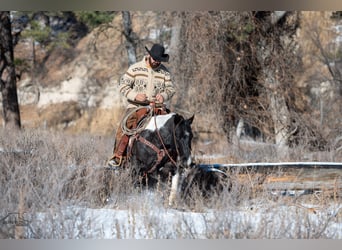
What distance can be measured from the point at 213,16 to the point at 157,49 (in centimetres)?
607

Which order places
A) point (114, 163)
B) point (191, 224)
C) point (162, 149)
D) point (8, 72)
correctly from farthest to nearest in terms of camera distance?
point (8, 72)
point (114, 163)
point (162, 149)
point (191, 224)

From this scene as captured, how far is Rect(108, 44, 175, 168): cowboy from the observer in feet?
26.0

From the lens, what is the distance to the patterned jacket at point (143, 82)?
8.05 m

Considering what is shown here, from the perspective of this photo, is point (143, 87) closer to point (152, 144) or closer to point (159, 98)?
point (159, 98)

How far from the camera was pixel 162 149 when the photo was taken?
7551 millimetres

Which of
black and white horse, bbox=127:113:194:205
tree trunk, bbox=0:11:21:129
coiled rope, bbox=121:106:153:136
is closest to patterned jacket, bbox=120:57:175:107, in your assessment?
coiled rope, bbox=121:106:153:136

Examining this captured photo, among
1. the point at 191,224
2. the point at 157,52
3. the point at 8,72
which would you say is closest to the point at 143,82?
the point at 157,52

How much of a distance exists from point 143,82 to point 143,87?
2.3 inches

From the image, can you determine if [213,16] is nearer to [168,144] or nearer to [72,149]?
[72,149]

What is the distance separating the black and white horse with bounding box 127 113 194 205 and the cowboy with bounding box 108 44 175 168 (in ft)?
0.78

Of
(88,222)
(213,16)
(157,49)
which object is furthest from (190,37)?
(88,222)

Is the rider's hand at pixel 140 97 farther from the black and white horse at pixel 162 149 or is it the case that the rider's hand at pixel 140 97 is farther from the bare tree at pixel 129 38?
the bare tree at pixel 129 38

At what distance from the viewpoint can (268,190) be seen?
25.6 ft

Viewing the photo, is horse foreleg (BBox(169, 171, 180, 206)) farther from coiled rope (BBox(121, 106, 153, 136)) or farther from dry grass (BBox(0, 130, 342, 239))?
coiled rope (BBox(121, 106, 153, 136))
